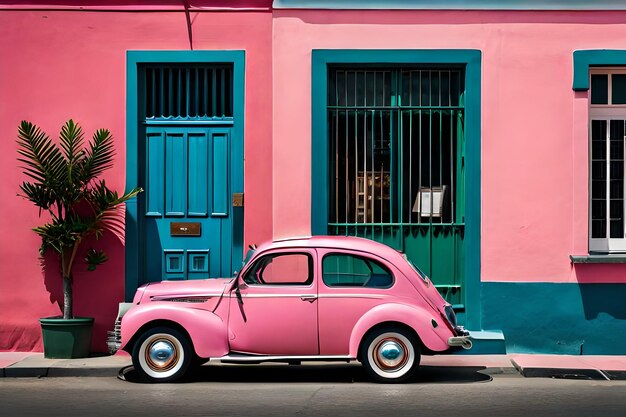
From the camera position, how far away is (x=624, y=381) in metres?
10.7

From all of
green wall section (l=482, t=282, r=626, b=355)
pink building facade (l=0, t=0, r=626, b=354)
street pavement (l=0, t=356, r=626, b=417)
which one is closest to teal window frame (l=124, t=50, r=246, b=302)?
pink building facade (l=0, t=0, r=626, b=354)

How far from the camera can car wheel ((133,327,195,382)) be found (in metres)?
10.2

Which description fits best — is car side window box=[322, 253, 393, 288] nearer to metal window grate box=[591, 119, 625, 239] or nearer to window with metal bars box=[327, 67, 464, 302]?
window with metal bars box=[327, 67, 464, 302]

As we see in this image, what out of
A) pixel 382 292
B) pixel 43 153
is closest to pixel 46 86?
pixel 43 153

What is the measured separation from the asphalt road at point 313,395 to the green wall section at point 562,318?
4.42 ft

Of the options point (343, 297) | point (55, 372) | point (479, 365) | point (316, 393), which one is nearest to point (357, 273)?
point (343, 297)

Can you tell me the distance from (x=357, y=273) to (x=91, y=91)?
454cm

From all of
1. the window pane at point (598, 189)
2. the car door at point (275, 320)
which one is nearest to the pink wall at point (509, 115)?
the window pane at point (598, 189)

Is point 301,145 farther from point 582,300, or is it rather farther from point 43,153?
point 582,300

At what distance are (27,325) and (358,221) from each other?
14.6ft

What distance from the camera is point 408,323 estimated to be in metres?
10.0

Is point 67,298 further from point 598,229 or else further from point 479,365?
point 598,229

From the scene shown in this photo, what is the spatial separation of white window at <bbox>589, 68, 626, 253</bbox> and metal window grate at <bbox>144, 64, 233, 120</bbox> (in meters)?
4.76

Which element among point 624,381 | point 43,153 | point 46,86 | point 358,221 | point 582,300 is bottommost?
point 624,381
